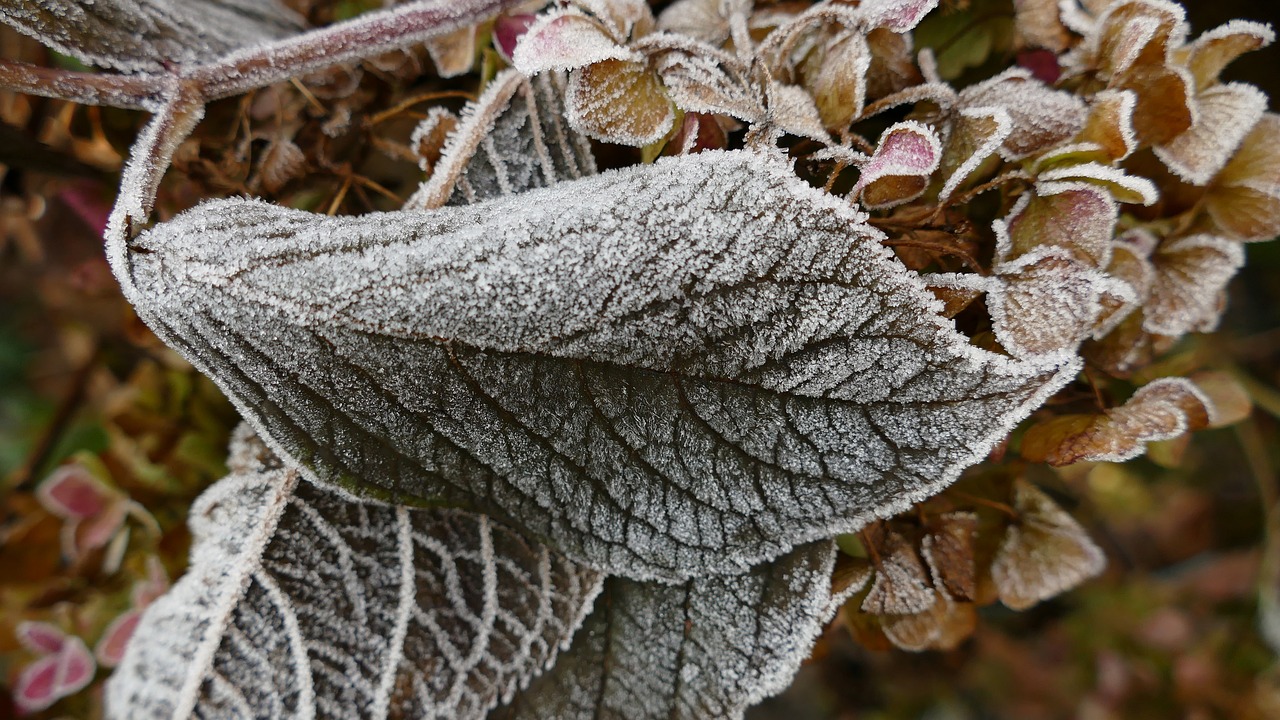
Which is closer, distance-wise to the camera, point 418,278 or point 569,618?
point 418,278

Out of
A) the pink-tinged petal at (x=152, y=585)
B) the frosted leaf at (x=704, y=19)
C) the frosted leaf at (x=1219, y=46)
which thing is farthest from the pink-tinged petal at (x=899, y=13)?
the pink-tinged petal at (x=152, y=585)

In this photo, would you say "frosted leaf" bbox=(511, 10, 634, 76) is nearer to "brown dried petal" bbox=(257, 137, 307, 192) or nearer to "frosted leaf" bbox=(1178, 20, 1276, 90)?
"brown dried petal" bbox=(257, 137, 307, 192)

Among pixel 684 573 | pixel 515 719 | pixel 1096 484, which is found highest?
pixel 684 573

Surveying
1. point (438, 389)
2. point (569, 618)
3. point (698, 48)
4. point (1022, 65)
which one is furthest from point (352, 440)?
point (1022, 65)

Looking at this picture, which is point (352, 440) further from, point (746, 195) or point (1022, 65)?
point (1022, 65)

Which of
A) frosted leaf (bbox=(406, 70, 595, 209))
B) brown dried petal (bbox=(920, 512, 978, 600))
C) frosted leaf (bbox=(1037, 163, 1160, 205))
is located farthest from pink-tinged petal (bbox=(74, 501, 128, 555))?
frosted leaf (bbox=(1037, 163, 1160, 205))

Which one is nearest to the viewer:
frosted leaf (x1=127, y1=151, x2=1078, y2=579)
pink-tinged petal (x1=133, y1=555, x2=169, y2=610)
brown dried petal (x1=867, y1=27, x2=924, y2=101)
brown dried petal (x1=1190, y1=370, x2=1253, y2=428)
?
frosted leaf (x1=127, y1=151, x2=1078, y2=579)
